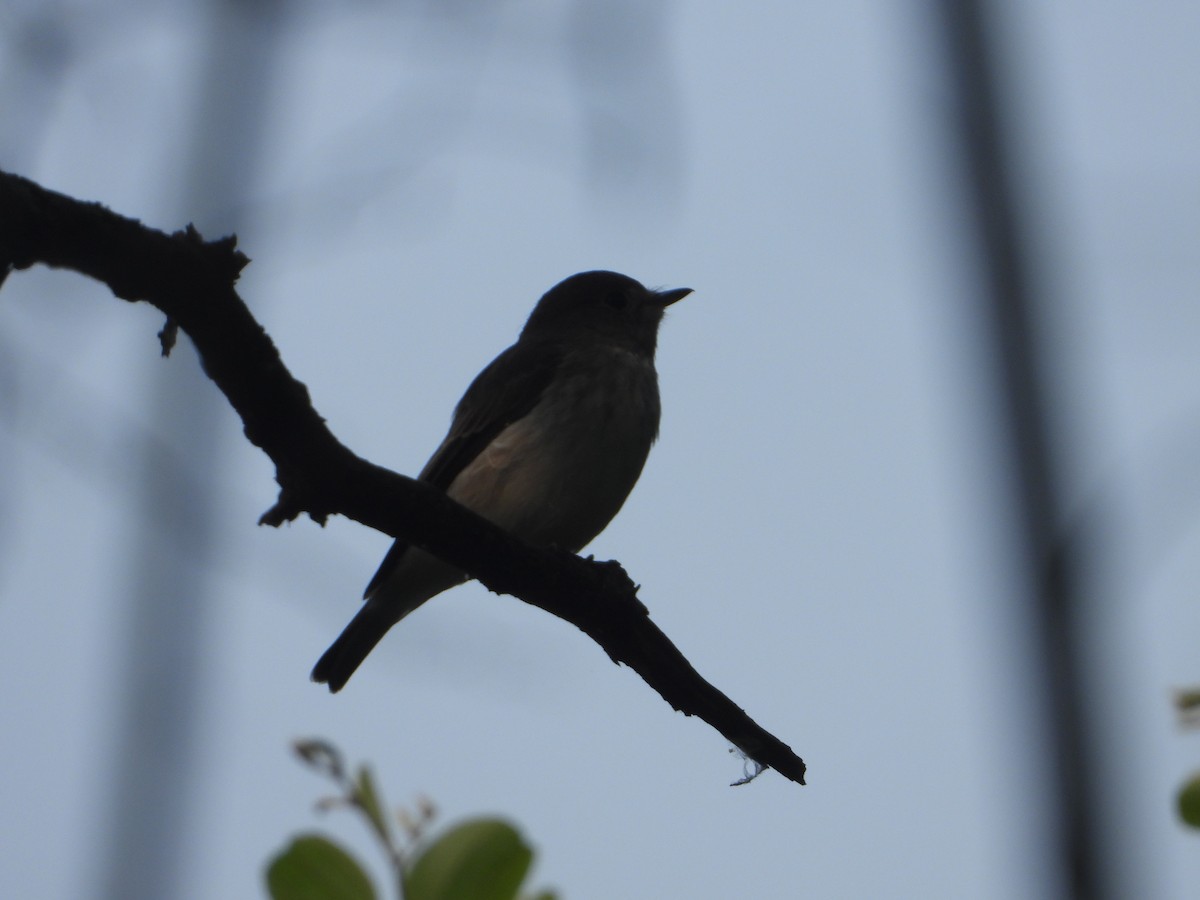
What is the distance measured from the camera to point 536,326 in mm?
7117

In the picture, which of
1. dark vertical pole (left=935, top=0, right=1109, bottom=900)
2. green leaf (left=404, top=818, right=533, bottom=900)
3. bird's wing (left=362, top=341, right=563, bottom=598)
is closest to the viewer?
dark vertical pole (left=935, top=0, right=1109, bottom=900)

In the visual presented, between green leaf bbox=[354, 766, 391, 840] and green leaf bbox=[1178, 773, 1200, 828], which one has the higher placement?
green leaf bbox=[354, 766, 391, 840]

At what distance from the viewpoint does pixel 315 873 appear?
89.0 inches

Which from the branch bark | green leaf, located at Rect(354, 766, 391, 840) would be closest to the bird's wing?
the branch bark

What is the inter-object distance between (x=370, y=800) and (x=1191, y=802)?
4.47 ft

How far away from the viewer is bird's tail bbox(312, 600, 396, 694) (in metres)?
5.48

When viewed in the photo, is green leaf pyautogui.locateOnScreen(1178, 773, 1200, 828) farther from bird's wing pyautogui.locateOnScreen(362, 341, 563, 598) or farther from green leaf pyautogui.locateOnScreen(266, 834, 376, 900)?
bird's wing pyautogui.locateOnScreen(362, 341, 563, 598)

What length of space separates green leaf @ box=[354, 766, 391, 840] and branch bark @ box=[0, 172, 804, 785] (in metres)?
0.58

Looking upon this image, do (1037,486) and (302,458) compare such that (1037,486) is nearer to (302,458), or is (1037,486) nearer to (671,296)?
(302,458)

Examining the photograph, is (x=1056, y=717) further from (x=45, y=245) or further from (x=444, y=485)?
(x=444, y=485)

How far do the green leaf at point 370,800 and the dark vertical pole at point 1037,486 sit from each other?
1402mm

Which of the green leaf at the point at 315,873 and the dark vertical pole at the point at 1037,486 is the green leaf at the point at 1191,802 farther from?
the green leaf at the point at 315,873

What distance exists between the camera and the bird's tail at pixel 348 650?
5.48 m

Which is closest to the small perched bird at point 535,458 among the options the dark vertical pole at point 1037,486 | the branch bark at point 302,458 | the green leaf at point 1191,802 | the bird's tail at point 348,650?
the bird's tail at point 348,650
